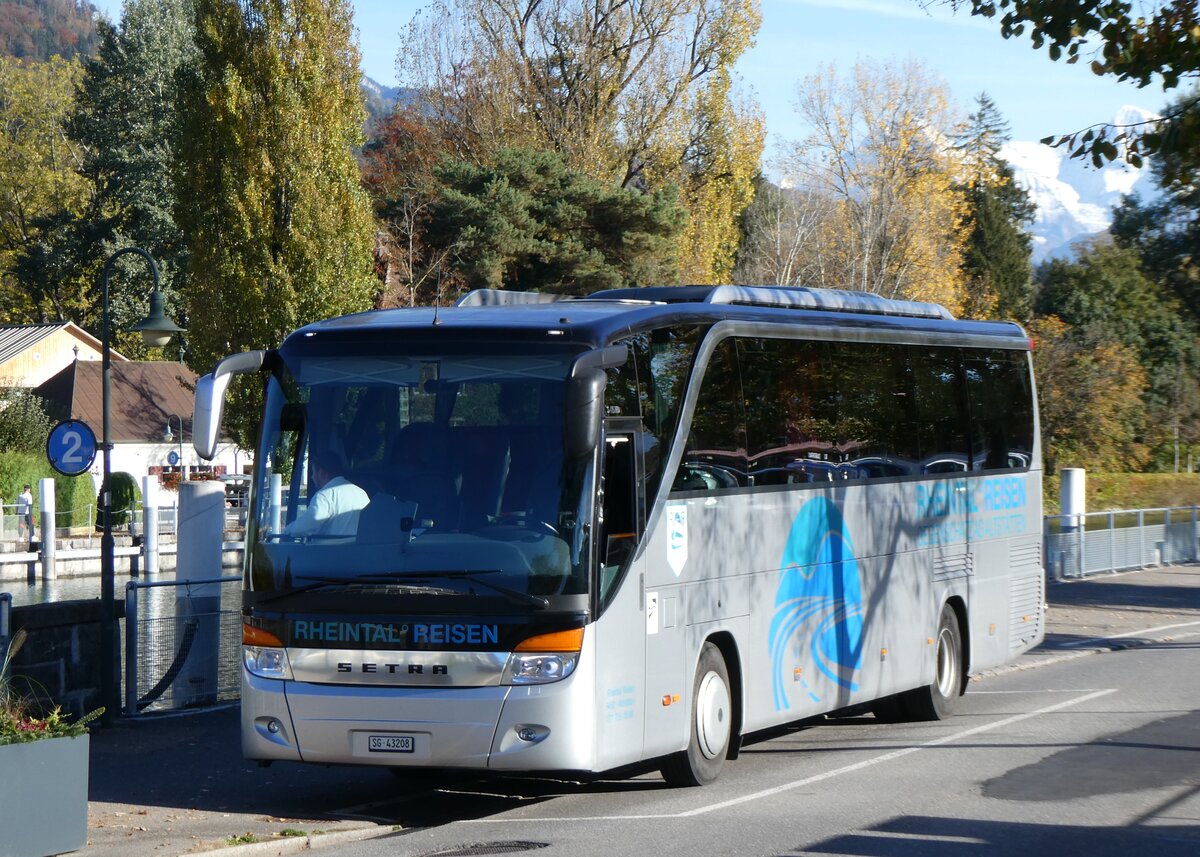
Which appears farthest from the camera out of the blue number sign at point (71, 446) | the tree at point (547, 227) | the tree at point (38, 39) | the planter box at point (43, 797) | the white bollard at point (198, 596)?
the tree at point (38, 39)

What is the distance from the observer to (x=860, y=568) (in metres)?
13.4

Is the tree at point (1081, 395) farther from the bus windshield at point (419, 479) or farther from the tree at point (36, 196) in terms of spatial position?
the tree at point (36, 196)

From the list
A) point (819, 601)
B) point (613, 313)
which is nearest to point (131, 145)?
point (819, 601)

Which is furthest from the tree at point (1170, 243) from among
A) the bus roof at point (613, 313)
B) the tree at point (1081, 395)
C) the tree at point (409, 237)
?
the bus roof at point (613, 313)

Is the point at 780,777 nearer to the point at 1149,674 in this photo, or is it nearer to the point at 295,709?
the point at 295,709

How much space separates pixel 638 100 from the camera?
51.9 meters

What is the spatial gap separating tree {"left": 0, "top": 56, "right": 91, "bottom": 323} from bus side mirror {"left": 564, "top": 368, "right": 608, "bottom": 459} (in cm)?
7373

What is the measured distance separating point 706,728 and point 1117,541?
2474 cm

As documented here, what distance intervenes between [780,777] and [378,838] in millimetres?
3266

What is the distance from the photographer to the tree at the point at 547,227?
43406mm

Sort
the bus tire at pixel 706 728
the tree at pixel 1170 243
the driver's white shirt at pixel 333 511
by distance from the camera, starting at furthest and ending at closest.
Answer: the tree at pixel 1170 243 < the bus tire at pixel 706 728 < the driver's white shirt at pixel 333 511

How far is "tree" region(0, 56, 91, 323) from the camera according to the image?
80.6m

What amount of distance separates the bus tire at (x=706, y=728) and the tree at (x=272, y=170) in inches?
1249

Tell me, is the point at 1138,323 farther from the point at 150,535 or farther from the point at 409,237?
the point at 150,535
